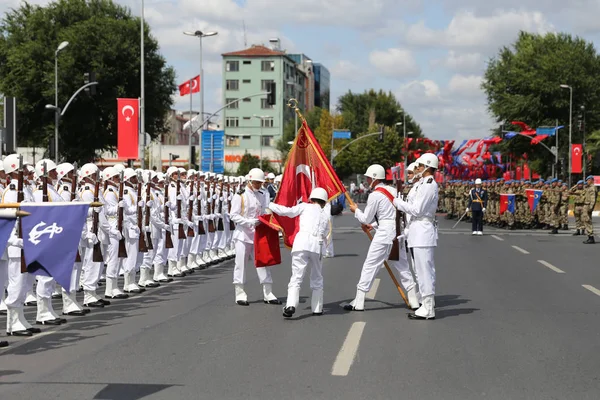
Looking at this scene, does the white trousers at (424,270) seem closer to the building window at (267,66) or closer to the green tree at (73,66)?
the green tree at (73,66)

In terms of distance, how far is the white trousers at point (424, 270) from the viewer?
36.7 feet

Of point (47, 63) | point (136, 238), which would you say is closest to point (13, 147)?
point (136, 238)

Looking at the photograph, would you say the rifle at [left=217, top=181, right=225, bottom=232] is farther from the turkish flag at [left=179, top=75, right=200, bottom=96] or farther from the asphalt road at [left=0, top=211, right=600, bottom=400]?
the turkish flag at [left=179, top=75, right=200, bottom=96]

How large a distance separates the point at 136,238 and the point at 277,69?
10470cm

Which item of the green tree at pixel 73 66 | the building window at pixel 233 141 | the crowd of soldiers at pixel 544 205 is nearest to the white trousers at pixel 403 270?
the crowd of soldiers at pixel 544 205

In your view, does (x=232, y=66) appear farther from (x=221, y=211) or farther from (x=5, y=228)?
(x=5, y=228)

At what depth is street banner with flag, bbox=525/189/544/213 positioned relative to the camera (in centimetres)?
3425

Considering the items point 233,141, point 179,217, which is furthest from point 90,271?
point 233,141

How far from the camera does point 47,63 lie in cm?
5162

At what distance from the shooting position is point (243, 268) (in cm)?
1277

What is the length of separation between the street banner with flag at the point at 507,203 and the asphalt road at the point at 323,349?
20.3 m

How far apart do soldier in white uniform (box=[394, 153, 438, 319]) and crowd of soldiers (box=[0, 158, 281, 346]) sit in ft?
10.9

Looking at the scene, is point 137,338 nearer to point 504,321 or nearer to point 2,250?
point 2,250

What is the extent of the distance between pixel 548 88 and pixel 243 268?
6305 cm
